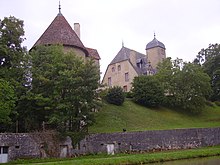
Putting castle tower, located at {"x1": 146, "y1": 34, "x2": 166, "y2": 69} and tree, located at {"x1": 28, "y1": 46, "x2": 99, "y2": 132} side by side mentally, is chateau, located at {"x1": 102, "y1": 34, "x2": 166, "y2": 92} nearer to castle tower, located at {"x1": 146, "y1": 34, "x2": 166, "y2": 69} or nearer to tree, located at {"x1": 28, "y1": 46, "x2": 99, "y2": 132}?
castle tower, located at {"x1": 146, "y1": 34, "x2": 166, "y2": 69}

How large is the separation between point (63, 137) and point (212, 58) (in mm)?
34461

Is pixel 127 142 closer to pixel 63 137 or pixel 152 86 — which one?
pixel 63 137

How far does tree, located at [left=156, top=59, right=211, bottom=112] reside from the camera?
1811 inches

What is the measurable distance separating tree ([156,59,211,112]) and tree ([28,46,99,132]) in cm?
1930

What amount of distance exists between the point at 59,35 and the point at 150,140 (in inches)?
590

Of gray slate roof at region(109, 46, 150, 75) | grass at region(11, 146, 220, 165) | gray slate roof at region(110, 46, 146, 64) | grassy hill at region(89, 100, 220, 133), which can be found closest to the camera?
grass at region(11, 146, 220, 165)

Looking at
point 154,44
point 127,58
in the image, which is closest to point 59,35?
point 127,58

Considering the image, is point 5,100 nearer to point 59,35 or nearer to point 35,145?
point 35,145

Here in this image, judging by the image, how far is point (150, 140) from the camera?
3194 cm

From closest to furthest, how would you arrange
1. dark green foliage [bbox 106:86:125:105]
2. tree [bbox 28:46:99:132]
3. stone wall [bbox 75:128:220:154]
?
tree [bbox 28:46:99:132]
stone wall [bbox 75:128:220:154]
dark green foliage [bbox 106:86:125:105]

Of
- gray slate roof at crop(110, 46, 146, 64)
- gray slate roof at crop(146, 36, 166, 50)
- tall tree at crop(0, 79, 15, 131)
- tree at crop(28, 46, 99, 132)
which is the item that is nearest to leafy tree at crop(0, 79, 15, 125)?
tall tree at crop(0, 79, 15, 131)

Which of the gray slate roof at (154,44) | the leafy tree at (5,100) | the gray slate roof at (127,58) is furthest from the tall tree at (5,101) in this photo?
the gray slate roof at (154,44)

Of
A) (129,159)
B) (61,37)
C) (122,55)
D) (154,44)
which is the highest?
(154,44)

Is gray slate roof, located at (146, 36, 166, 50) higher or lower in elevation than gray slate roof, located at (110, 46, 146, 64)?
higher
